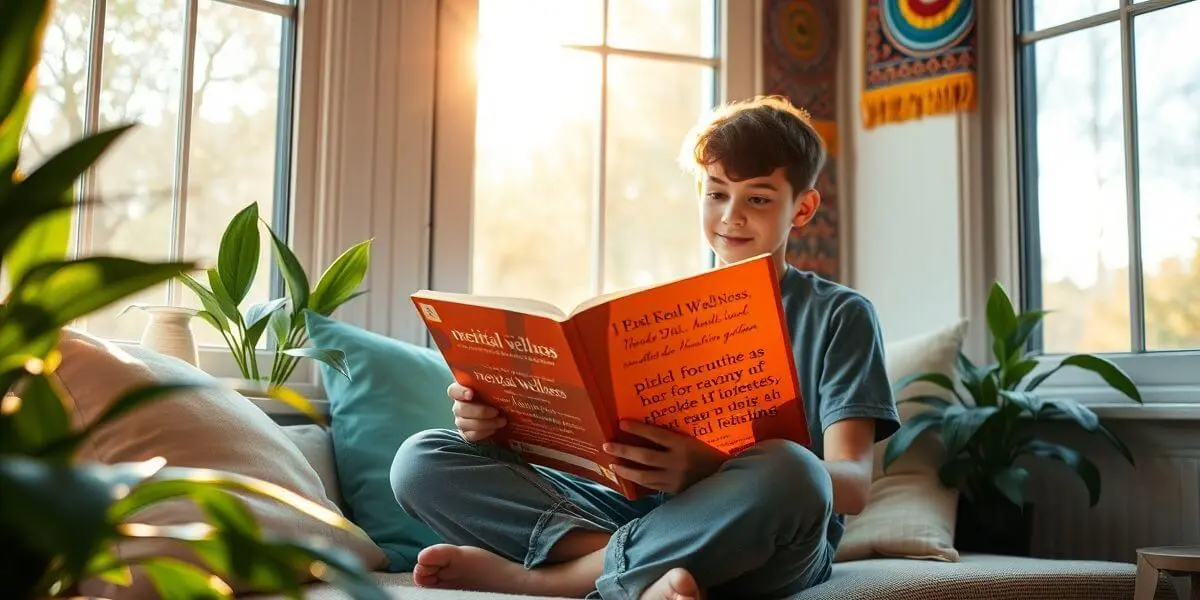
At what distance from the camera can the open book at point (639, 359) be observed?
1.22 m

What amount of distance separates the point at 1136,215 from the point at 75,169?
7.11 feet

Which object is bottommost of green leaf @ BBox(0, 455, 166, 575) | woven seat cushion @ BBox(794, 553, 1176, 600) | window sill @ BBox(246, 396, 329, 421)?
woven seat cushion @ BBox(794, 553, 1176, 600)

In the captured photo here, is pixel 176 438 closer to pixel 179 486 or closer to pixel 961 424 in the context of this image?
pixel 179 486

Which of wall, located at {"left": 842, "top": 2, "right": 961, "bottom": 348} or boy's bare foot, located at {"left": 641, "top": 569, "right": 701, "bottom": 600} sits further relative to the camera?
wall, located at {"left": 842, "top": 2, "right": 961, "bottom": 348}

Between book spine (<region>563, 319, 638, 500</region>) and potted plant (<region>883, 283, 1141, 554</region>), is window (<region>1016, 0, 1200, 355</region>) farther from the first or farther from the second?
book spine (<region>563, 319, 638, 500</region>)

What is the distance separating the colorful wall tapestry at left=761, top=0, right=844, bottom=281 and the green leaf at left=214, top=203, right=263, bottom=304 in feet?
4.11

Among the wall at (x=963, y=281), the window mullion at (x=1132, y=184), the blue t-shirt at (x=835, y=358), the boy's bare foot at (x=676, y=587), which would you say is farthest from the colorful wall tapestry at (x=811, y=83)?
the boy's bare foot at (x=676, y=587)

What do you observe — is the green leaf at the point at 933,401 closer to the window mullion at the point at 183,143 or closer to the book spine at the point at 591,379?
the book spine at the point at 591,379

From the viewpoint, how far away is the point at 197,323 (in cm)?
222

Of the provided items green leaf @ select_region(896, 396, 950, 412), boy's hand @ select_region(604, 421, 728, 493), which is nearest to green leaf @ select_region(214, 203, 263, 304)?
boy's hand @ select_region(604, 421, 728, 493)

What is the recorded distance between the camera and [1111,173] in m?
2.35

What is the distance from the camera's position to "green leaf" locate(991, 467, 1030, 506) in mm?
2043

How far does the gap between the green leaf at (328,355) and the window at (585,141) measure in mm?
610

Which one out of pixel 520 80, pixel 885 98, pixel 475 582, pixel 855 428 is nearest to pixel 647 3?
pixel 520 80
